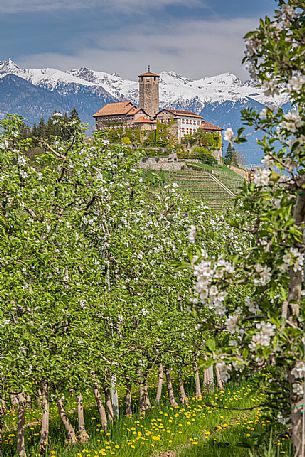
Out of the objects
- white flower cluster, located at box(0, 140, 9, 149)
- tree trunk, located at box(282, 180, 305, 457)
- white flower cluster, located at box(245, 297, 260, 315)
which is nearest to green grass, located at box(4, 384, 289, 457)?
tree trunk, located at box(282, 180, 305, 457)

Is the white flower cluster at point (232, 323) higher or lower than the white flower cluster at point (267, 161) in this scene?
lower

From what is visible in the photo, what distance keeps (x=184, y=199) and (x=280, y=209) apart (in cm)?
1380

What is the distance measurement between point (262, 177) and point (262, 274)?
0.92 meters

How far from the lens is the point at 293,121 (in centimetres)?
544

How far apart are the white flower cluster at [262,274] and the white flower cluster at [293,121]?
1273 millimetres

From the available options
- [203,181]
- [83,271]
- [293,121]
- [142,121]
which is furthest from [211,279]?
[142,121]

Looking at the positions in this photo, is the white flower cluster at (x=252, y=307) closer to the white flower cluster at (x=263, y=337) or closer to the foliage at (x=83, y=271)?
the white flower cluster at (x=263, y=337)

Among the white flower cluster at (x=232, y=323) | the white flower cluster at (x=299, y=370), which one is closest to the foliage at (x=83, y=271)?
the white flower cluster at (x=232, y=323)

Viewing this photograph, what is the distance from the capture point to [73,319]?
39.7 ft

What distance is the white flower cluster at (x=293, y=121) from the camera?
5.42 meters

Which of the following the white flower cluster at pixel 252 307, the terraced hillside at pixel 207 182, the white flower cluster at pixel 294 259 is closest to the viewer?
the white flower cluster at pixel 294 259

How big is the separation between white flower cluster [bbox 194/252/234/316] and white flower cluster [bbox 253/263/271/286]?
0.31 m

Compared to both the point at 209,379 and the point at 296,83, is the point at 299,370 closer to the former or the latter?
the point at 296,83

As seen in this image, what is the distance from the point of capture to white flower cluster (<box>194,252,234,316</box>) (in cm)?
524
